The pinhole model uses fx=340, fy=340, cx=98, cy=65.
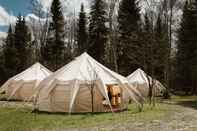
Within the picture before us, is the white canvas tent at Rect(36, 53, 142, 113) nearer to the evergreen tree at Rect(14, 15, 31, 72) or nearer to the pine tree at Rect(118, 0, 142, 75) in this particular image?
the pine tree at Rect(118, 0, 142, 75)

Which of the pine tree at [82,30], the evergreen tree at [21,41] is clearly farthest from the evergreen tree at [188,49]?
the evergreen tree at [21,41]

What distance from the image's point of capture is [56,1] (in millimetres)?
50656

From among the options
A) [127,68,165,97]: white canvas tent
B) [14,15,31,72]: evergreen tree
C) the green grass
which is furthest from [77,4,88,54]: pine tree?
the green grass

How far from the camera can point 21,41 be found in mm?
53781

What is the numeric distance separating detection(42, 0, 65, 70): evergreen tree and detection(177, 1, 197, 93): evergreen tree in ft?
55.4

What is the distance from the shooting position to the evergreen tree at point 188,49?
40.2 metres

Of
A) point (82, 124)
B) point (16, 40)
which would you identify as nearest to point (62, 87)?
point (82, 124)

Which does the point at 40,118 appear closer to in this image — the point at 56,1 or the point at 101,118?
the point at 101,118

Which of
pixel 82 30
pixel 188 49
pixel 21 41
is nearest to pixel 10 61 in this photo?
pixel 21 41

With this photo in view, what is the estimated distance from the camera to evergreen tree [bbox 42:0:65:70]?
161ft

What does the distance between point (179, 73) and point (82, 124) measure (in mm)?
30950

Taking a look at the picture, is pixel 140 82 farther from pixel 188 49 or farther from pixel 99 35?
pixel 99 35

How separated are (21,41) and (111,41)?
58.2ft

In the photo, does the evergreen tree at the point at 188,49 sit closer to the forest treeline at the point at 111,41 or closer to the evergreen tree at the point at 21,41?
the forest treeline at the point at 111,41
